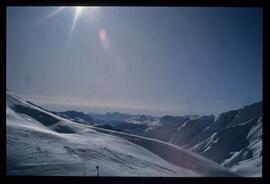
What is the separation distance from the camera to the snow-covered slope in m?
2.50

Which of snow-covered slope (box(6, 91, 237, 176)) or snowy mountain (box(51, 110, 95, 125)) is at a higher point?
snowy mountain (box(51, 110, 95, 125))

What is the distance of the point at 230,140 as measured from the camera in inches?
110

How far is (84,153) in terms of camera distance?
255 cm

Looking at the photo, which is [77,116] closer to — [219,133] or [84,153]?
[84,153]

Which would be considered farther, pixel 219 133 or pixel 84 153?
pixel 219 133

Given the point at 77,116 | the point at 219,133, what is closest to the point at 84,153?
the point at 77,116

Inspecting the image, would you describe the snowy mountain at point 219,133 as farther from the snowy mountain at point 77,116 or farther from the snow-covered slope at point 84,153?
the snowy mountain at point 77,116

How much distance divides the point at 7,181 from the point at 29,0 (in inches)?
68.0

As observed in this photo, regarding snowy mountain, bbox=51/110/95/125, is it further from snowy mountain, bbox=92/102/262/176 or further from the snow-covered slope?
snowy mountain, bbox=92/102/262/176

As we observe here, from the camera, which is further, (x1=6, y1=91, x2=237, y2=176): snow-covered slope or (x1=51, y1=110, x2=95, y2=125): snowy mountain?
(x1=51, y1=110, x2=95, y2=125): snowy mountain

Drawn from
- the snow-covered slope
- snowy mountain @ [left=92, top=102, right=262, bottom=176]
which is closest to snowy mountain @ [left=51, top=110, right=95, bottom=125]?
the snow-covered slope
